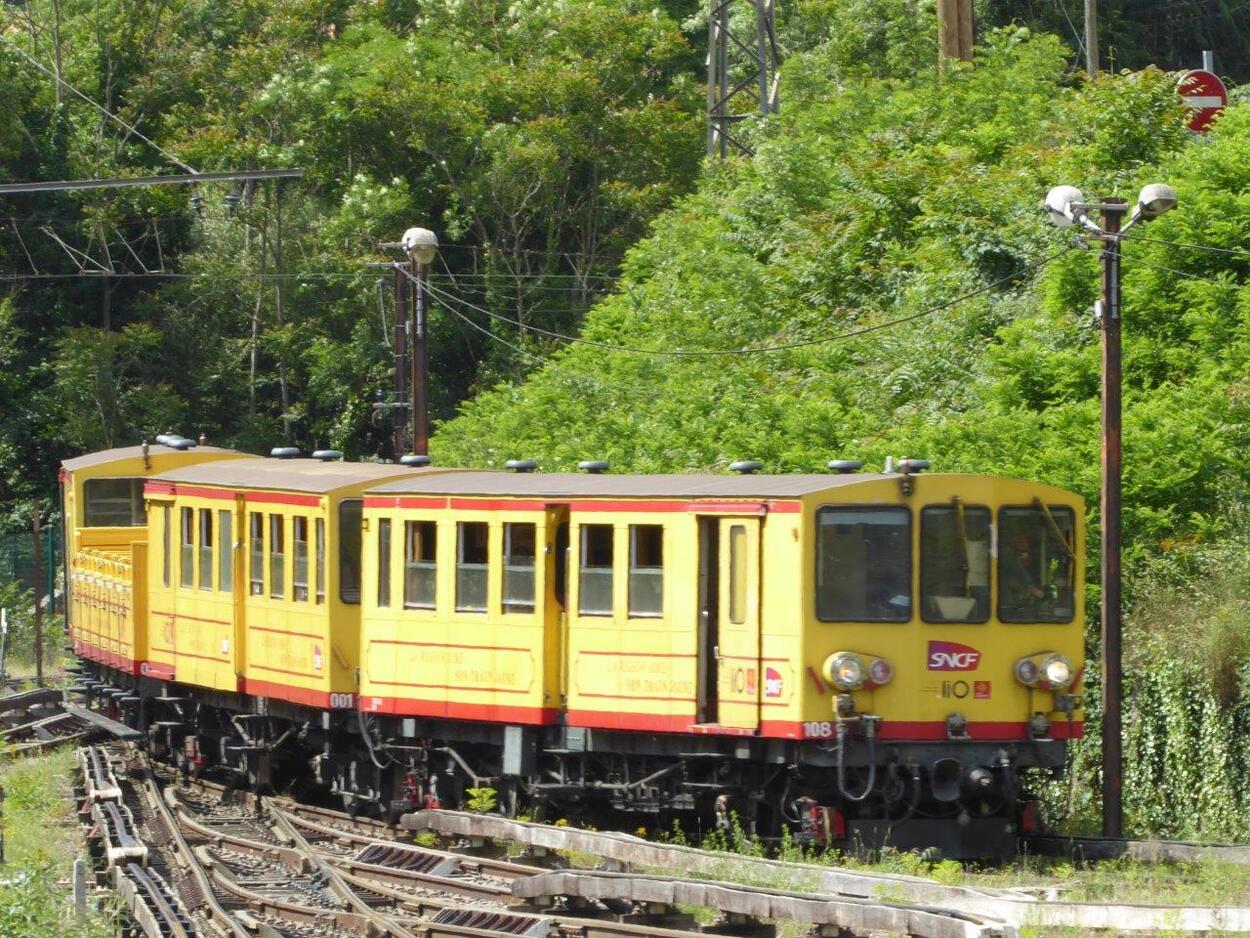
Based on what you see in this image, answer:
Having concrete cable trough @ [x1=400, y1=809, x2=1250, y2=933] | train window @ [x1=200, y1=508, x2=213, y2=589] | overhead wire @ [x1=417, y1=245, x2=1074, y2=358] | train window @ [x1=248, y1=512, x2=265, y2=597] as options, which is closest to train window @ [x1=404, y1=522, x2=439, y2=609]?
train window @ [x1=248, y1=512, x2=265, y2=597]

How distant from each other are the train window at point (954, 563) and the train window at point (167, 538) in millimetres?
9876

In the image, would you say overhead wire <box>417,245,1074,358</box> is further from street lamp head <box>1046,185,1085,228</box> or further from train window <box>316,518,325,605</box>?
train window <box>316,518,325,605</box>

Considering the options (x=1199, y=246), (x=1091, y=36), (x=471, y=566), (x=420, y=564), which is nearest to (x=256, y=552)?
(x=420, y=564)

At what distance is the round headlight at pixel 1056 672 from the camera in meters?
15.4

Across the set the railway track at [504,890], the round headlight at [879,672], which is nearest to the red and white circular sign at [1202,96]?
the round headlight at [879,672]

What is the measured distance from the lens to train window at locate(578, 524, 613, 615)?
53.5 ft

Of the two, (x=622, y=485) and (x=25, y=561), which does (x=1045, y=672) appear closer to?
(x=622, y=485)

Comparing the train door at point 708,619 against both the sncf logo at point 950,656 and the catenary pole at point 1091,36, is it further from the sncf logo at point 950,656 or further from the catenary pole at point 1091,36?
the catenary pole at point 1091,36

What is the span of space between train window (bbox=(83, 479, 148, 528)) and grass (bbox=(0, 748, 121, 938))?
3.01 m

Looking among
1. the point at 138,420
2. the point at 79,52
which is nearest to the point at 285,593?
the point at 138,420

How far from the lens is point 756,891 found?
472 inches

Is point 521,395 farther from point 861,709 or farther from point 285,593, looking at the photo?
point 861,709

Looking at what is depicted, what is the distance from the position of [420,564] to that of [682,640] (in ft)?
10.4

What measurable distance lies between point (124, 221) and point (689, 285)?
62.6ft
